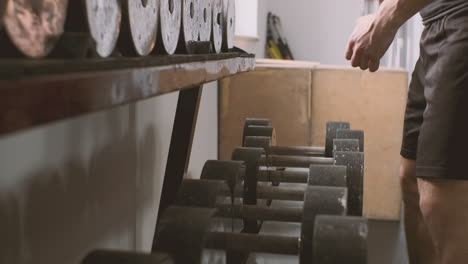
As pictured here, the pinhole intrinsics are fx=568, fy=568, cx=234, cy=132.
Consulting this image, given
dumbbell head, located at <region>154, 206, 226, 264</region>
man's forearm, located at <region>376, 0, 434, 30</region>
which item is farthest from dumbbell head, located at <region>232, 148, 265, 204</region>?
dumbbell head, located at <region>154, 206, 226, 264</region>

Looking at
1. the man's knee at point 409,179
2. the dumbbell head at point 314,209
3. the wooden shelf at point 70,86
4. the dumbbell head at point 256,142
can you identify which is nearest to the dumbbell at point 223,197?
the dumbbell head at point 314,209

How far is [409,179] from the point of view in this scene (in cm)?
159

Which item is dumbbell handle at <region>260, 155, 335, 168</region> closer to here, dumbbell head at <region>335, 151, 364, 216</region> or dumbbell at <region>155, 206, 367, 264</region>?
dumbbell head at <region>335, 151, 364, 216</region>

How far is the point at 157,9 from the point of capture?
0.78 meters

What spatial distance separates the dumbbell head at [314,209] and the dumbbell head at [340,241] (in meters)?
0.08

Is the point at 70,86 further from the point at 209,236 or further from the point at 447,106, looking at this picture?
the point at 447,106

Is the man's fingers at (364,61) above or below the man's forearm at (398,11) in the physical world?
below

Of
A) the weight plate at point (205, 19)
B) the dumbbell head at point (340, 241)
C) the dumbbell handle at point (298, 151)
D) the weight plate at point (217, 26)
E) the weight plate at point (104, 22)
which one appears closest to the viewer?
the weight plate at point (104, 22)

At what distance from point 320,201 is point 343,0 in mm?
4911

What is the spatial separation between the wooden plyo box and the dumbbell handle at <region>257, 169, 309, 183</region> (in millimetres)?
1000

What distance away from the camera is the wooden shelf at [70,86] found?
353 millimetres

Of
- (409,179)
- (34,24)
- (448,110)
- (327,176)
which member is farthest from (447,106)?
(34,24)

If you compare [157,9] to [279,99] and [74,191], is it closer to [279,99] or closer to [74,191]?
[74,191]

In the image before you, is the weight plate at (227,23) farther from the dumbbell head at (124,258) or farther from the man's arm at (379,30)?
the dumbbell head at (124,258)
